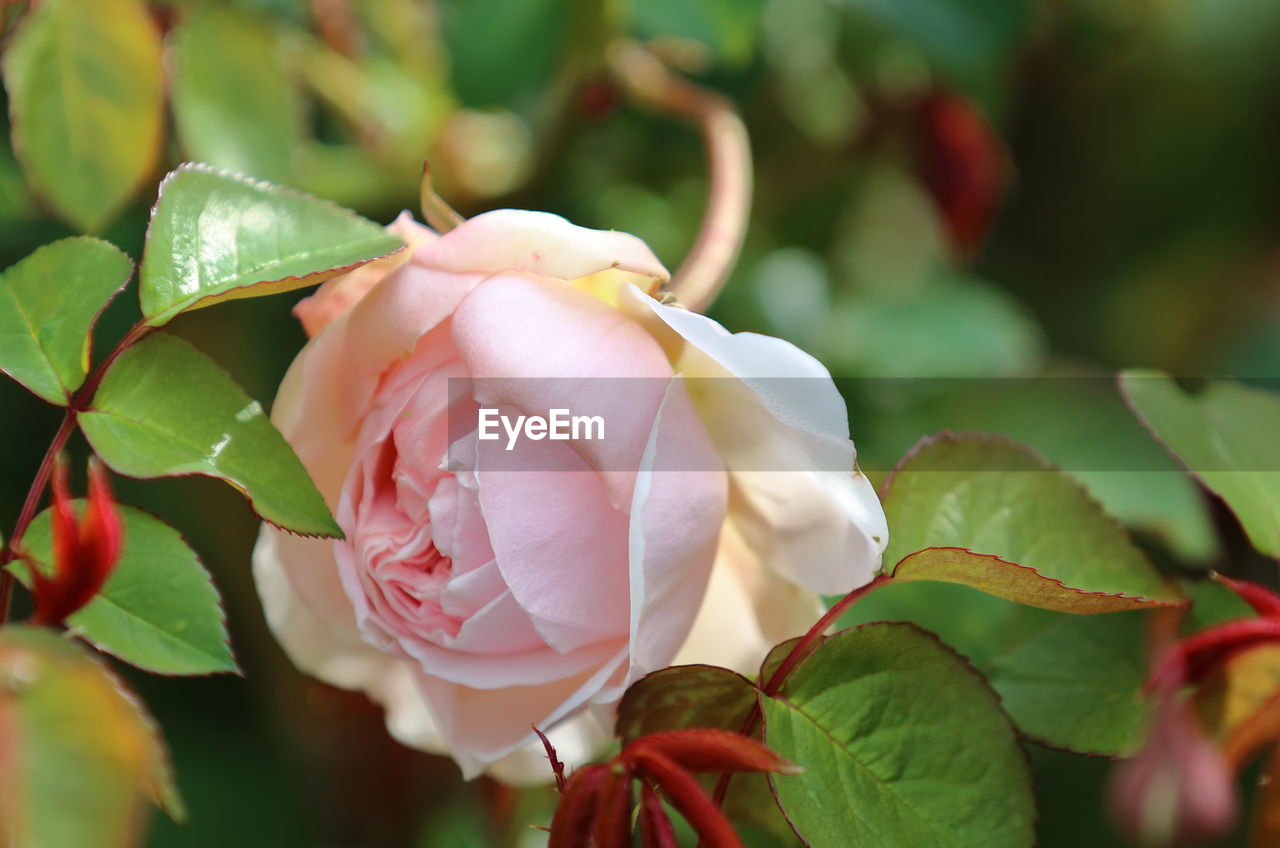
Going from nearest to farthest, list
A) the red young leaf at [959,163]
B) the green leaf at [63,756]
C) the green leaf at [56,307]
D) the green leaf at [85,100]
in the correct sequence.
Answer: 1. the green leaf at [63,756]
2. the green leaf at [56,307]
3. the green leaf at [85,100]
4. the red young leaf at [959,163]

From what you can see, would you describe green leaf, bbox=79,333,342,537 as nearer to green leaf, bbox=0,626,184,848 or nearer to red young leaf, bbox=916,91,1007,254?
green leaf, bbox=0,626,184,848

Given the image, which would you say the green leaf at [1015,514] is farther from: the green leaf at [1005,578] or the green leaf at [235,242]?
the green leaf at [235,242]

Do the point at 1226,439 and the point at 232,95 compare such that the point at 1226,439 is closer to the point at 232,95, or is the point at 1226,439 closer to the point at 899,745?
the point at 899,745

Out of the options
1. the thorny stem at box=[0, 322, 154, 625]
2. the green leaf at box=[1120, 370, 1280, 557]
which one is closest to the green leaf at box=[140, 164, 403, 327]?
the thorny stem at box=[0, 322, 154, 625]

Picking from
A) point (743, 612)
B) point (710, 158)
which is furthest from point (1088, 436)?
point (743, 612)

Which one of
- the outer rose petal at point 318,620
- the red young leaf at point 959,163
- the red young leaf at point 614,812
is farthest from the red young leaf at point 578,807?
the red young leaf at point 959,163

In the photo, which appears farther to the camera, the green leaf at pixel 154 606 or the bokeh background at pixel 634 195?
the bokeh background at pixel 634 195

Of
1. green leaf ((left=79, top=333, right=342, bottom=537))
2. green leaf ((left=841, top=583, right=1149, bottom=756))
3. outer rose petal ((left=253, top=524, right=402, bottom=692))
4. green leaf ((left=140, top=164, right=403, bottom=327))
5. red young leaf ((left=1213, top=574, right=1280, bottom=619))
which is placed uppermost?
green leaf ((left=140, top=164, right=403, bottom=327))
